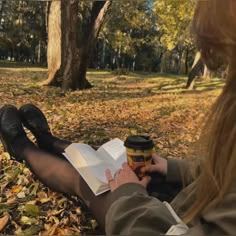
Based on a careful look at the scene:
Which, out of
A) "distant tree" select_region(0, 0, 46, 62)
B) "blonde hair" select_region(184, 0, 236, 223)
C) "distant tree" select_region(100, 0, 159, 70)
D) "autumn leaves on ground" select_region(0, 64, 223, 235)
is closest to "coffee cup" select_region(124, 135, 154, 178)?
"autumn leaves on ground" select_region(0, 64, 223, 235)

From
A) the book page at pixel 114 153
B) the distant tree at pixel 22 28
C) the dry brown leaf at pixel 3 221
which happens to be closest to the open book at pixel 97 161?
the book page at pixel 114 153

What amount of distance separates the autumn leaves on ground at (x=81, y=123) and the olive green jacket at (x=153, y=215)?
19 cm

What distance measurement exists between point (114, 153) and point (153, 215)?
59 cm

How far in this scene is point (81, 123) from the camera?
3195 millimetres

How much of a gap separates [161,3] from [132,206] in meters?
5.24

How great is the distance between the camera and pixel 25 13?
4871mm

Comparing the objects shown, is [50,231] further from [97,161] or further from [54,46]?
[54,46]

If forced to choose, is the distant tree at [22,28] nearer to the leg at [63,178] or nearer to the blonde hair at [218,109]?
the leg at [63,178]

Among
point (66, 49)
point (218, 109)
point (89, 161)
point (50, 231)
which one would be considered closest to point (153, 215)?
point (218, 109)

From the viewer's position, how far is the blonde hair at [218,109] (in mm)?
768

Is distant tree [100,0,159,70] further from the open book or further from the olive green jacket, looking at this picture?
the olive green jacket

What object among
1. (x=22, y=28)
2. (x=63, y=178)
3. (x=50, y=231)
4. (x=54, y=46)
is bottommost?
(x=50, y=231)

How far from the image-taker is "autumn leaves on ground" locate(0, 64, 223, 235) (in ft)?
5.39

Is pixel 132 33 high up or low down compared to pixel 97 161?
up
